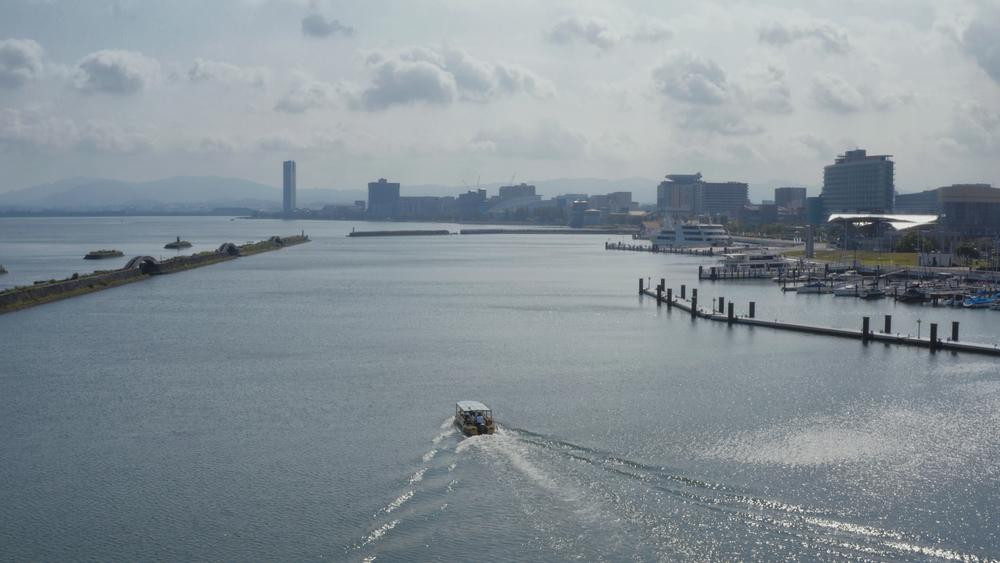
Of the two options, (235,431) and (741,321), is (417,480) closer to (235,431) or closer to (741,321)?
(235,431)

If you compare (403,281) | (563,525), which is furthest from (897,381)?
(403,281)

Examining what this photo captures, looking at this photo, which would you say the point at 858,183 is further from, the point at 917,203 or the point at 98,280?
the point at 98,280

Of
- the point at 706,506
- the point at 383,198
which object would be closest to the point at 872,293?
the point at 706,506

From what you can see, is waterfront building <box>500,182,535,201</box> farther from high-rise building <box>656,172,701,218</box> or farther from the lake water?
the lake water

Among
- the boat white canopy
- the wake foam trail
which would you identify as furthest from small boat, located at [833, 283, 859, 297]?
the wake foam trail

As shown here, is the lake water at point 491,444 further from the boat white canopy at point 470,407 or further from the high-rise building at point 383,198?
the high-rise building at point 383,198
